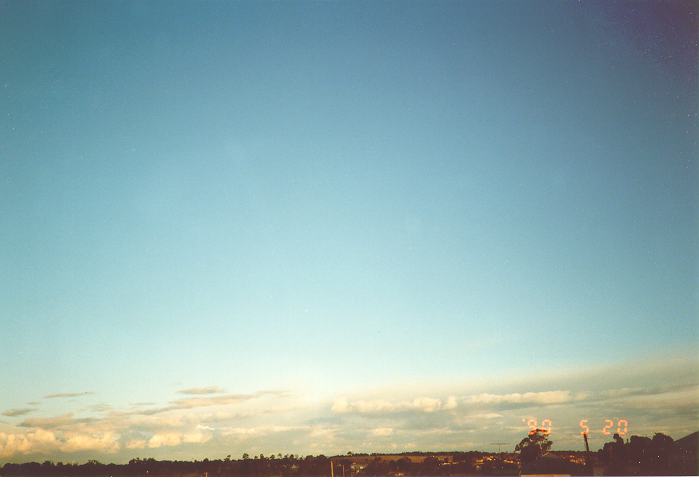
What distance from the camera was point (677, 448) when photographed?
1160 inches

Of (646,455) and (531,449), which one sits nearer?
(646,455)

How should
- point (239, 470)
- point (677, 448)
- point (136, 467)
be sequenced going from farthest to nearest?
point (239, 470) < point (677, 448) < point (136, 467)

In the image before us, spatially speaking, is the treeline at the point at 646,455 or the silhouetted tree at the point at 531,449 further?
the silhouetted tree at the point at 531,449

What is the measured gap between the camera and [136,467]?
86.5 feet

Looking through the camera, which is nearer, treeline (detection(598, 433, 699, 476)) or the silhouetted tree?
treeline (detection(598, 433, 699, 476))
